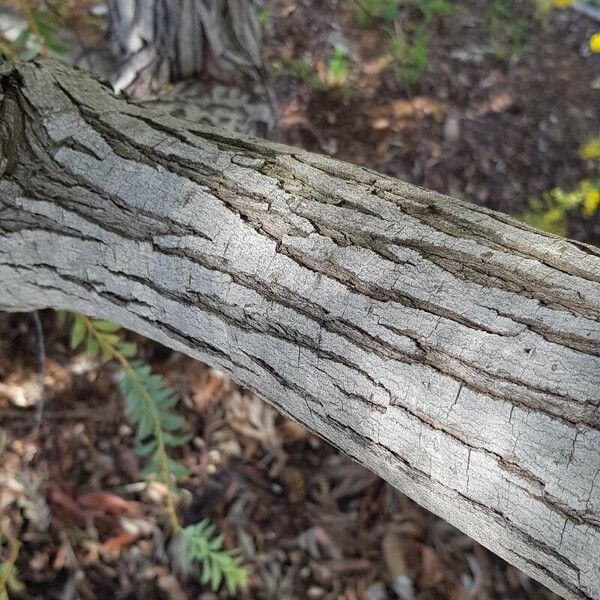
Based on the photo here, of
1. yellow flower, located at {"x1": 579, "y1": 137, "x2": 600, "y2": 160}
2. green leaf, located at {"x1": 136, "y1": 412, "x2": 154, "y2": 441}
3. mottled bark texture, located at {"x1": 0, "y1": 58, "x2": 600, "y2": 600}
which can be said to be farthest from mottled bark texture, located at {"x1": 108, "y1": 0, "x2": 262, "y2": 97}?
yellow flower, located at {"x1": 579, "y1": 137, "x2": 600, "y2": 160}

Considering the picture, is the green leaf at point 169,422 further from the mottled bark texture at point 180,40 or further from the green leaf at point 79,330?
the mottled bark texture at point 180,40

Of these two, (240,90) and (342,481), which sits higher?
(240,90)

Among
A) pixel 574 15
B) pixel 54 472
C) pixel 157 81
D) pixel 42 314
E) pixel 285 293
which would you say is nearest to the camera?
pixel 285 293

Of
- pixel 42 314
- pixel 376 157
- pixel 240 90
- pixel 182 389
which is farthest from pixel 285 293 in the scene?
pixel 376 157

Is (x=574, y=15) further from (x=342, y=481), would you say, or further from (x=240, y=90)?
(x=342, y=481)

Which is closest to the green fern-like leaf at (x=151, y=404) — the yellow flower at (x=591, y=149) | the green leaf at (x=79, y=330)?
the green leaf at (x=79, y=330)

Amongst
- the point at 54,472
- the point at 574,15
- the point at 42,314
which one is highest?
the point at 574,15

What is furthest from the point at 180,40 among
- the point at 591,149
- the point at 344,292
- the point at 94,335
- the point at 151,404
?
the point at 591,149

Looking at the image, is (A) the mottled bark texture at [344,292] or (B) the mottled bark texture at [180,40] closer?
(A) the mottled bark texture at [344,292]
